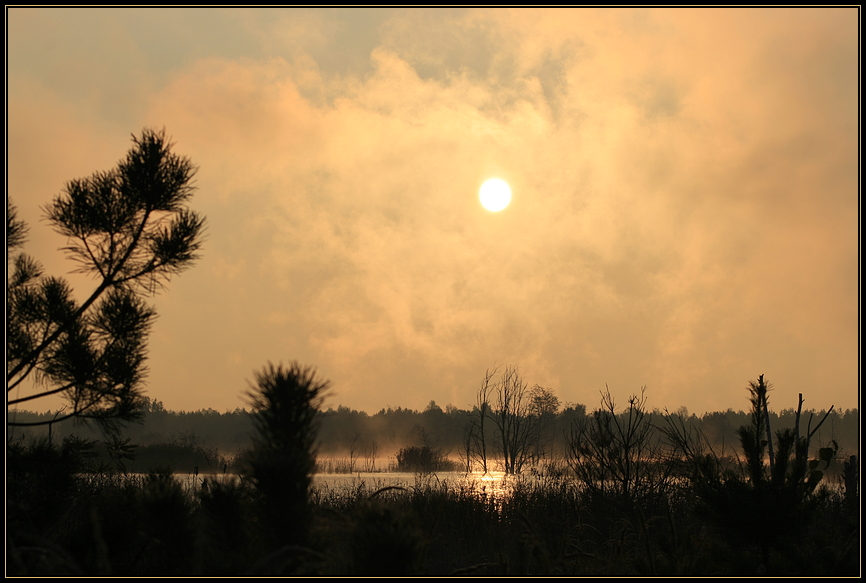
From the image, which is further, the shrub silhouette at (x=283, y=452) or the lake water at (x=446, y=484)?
the lake water at (x=446, y=484)

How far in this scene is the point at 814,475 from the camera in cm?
425

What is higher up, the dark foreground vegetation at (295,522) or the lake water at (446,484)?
the dark foreground vegetation at (295,522)

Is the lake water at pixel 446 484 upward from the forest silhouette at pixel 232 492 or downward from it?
downward

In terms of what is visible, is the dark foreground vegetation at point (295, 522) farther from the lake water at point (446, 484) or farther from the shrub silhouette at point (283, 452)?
the lake water at point (446, 484)

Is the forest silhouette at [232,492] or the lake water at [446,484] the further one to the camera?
the lake water at [446,484]

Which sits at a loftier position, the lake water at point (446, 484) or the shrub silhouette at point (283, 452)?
the shrub silhouette at point (283, 452)

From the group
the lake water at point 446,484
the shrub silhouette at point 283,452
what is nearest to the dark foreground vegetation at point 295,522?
the shrub silhouette at point 283,452

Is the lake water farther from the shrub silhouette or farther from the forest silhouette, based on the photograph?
the shrub silhouette

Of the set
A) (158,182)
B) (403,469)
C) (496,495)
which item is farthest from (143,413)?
(403,469)

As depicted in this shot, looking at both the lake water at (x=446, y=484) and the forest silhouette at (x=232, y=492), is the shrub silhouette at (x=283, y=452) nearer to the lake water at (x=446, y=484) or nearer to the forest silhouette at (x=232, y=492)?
the forest silhouette at (x=232, y=492)

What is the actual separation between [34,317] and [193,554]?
10.1 ft

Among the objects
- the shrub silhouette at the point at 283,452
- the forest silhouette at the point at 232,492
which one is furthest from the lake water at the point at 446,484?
the shrub silhouette at the point at 283,452

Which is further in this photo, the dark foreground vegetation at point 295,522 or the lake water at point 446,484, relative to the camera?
the lake water at point 446,484

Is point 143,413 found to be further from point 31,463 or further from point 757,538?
point 757,538
